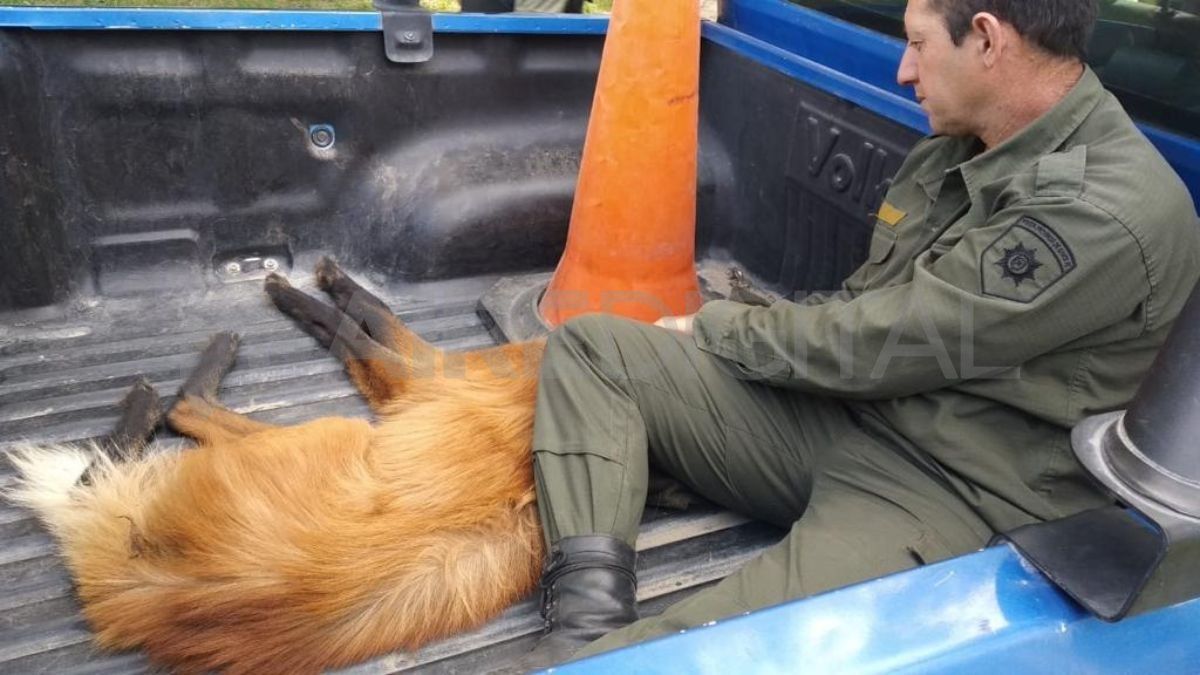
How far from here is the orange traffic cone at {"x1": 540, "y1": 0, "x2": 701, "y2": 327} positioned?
2.74m

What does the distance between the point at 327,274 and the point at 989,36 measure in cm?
217

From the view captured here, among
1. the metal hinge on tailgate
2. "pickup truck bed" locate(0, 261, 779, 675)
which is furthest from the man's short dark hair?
the metal hinge on tailgate

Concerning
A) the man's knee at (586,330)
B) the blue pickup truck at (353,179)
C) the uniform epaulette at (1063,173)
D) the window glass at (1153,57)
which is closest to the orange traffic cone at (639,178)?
the blue pickup truck at (353,179)

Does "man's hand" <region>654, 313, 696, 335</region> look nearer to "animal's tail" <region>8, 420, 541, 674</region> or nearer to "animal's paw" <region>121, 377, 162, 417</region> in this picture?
"animal's tail" <region>8, 420, 541, 674</region>

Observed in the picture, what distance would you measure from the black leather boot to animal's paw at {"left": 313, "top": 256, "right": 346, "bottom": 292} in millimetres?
1572

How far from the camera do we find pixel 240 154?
122 inches

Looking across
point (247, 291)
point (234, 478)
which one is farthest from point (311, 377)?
point (234, 478)

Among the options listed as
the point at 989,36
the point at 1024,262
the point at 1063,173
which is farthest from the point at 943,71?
the point at 1024,262

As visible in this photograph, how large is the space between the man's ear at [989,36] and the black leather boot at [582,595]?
126 cm

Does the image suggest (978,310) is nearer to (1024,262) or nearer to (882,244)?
(1024,262)

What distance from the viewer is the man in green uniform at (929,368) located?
175 cm

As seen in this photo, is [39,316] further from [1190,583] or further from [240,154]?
[1190,583]

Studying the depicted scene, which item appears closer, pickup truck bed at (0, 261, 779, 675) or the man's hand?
pickup truck bed at (0, 261, 779, 675)

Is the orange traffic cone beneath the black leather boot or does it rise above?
above
